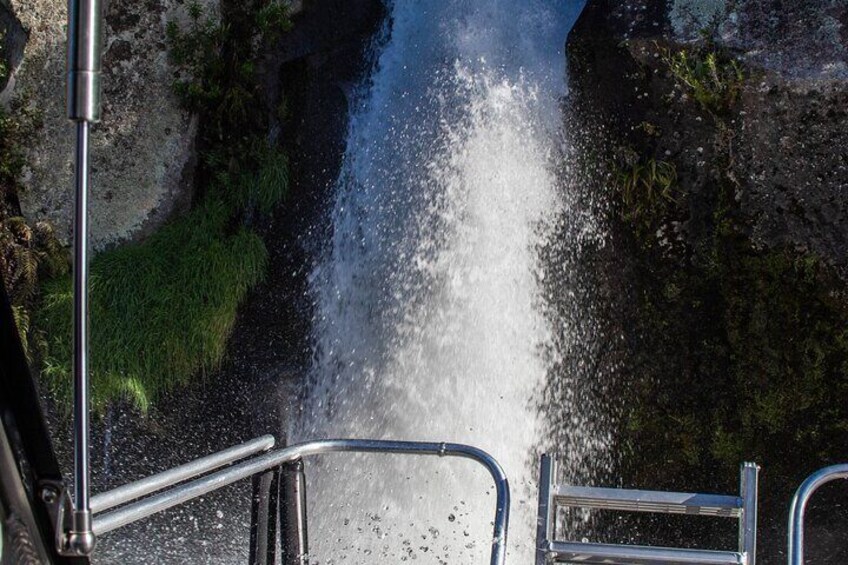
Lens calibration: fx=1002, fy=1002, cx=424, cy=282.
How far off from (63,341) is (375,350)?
1992 mm

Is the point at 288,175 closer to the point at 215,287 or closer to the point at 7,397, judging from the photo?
the point at 215,287

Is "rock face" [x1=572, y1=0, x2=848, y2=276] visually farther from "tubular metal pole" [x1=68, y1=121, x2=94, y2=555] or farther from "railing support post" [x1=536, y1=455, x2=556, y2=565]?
"tubular metal pole" [x1=68, y1=121, x2=94, y2=555]

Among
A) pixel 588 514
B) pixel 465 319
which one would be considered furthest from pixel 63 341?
pixel 588 514

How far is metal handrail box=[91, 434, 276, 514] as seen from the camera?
3.03 m

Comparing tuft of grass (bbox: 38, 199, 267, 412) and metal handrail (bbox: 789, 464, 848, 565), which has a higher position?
tuft of grass (bbox: 38, 199, 267, 412)

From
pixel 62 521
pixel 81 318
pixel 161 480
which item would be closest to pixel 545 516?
pixel 161 480

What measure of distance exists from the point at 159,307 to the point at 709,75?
3.81 metres

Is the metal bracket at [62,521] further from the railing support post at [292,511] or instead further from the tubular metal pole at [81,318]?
the railing support post at [292,511]

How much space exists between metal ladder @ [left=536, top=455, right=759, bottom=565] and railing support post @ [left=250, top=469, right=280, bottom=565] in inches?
Answer: 41.5

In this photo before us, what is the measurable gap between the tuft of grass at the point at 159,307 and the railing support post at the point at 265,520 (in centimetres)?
296

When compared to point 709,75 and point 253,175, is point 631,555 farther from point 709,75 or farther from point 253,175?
point 253,175

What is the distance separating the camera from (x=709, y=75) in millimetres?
6281

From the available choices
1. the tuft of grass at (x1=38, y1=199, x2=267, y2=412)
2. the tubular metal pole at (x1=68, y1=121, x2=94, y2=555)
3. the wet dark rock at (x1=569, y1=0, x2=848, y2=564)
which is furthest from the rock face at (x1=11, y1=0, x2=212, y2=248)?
the tubular metal pole at (x1=68, y1=121, x2=94, y2=555)

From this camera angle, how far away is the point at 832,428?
6.30 metres
